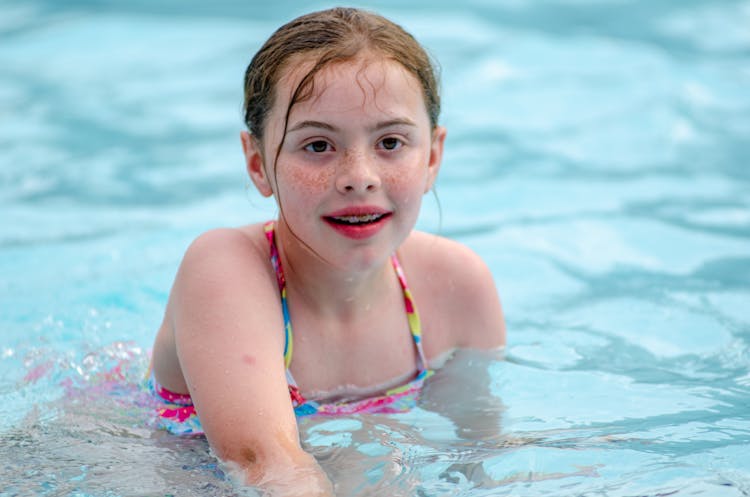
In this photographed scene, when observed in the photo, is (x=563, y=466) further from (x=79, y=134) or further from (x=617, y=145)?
(x=79, y=134)

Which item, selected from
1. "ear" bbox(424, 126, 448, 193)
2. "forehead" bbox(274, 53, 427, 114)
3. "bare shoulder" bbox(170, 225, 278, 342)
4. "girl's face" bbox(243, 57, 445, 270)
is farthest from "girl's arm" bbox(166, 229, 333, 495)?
"ear" bbox(424, 126, 448, 193)

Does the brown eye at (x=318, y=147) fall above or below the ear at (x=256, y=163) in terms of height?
above

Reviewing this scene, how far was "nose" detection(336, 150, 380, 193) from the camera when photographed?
110 inches

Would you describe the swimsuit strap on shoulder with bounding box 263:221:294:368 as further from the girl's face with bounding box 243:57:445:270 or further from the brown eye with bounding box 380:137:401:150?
the brown eye with bounding box 380:137:401:150

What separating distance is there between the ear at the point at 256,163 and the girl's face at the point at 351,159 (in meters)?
0.10

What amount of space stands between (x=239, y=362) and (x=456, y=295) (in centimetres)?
92

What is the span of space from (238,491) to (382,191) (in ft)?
2.83

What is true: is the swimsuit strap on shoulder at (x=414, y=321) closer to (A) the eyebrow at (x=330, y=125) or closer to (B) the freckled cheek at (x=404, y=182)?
(B) the freckled cheek at (x=404, y=182)

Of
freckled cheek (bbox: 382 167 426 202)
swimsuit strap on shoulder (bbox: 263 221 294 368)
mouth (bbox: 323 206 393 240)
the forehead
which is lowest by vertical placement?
swimsuit strap on shoulder (bbox: 263 221 294 368)

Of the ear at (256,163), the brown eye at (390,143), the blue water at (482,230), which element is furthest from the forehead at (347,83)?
the blue water at (482,230)

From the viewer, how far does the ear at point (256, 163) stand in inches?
122

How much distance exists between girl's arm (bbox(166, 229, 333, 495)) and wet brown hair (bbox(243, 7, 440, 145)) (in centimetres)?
40

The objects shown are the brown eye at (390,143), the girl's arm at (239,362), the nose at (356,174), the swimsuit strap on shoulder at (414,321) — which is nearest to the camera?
the girl's arm at (239,362)

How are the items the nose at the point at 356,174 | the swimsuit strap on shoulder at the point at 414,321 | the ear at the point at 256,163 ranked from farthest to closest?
the swimsuit strap on shoulder at the point at 414,321
the ear at the point at 256,163
the nose at the point at 356,174
